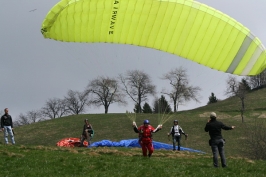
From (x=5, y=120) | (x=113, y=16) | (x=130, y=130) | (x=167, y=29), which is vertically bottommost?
(x=130, y=130)

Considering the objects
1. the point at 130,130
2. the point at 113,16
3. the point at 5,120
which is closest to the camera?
the point at 113,16

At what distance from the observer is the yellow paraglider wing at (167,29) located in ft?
44.9

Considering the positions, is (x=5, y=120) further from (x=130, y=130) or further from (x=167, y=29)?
(x=130, y=130)

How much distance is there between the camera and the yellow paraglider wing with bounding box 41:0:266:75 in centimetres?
1370

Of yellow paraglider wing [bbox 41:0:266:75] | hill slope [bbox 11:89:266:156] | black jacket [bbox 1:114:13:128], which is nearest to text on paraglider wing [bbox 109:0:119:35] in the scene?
yellow paraglider wing [bbox 41:0:266:75]

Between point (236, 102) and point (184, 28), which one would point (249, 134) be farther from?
point (236, 102)

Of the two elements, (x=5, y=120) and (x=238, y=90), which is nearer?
(x=5, y=120)

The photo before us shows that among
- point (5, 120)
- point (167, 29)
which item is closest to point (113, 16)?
point (167, 29)

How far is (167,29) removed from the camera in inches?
560

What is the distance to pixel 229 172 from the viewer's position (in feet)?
35.7

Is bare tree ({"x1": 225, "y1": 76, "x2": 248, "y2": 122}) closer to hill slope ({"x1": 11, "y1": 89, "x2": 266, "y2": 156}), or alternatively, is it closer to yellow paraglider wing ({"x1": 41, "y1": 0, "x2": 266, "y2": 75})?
hill slope ({"x1": 11, "y1": 89, "x2": 266, "y2": 156})

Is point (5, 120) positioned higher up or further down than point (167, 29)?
further down

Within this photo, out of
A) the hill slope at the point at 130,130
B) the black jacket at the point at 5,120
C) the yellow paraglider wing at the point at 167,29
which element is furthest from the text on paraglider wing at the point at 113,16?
the hill slope at the point at 130,130

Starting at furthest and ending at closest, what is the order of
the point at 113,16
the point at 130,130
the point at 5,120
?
the point at 130,130 < the point at 5,120 < the point at 113,16
